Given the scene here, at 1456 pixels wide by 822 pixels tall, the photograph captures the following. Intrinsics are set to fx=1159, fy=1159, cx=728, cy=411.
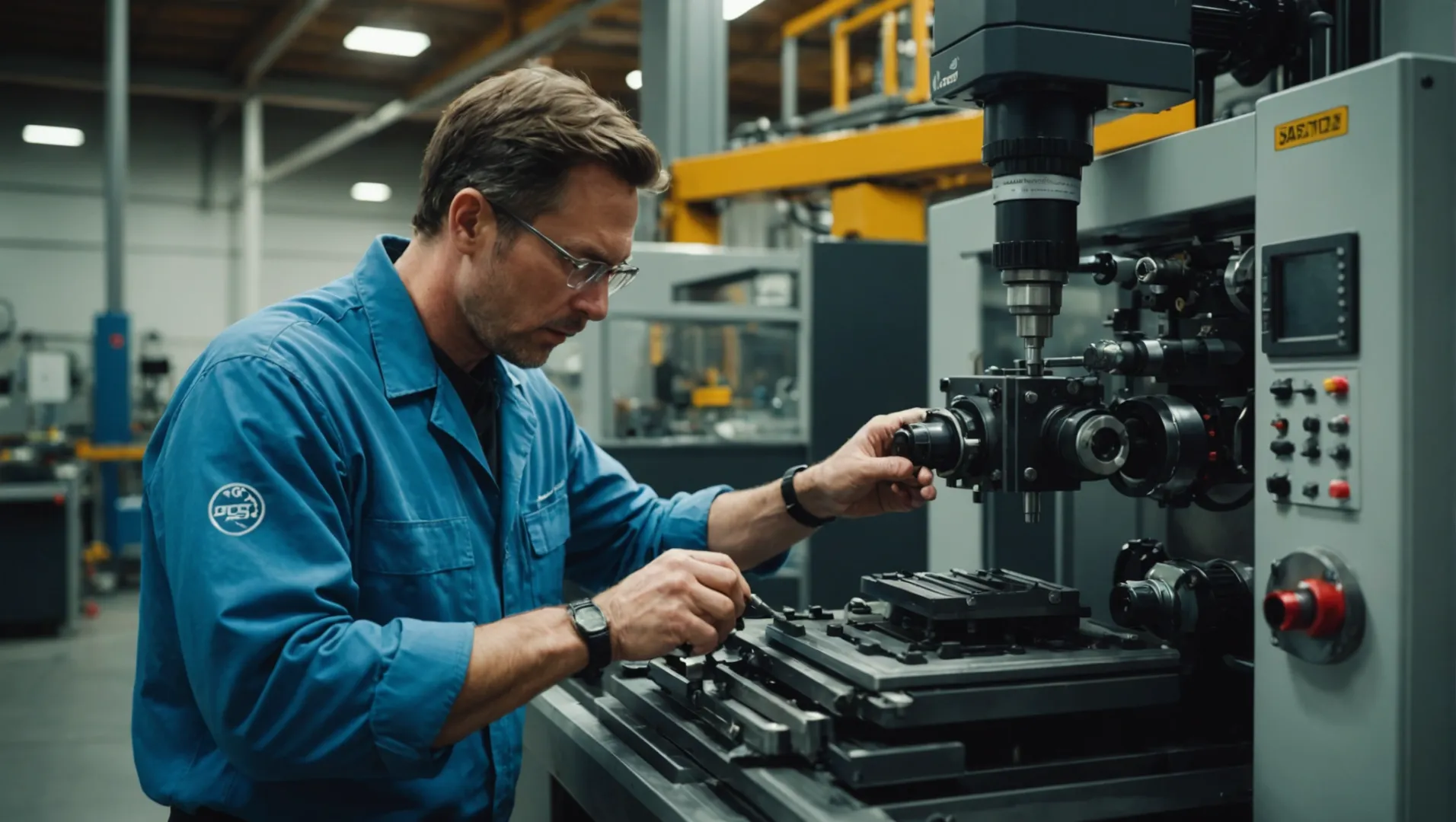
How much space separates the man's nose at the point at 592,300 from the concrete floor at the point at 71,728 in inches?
78.0

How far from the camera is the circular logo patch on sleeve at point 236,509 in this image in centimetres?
97

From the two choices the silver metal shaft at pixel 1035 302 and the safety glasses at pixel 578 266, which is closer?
the silver metal shaft at pixel 1035 302

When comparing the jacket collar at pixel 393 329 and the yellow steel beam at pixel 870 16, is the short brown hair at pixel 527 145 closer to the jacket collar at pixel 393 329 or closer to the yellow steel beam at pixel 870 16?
the jacket collar at pixel 393 329

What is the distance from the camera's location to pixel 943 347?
1.55 m

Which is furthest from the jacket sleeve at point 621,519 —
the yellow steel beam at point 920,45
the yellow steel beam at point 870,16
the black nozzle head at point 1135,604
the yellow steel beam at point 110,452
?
the yellow steel beam at point 110,452

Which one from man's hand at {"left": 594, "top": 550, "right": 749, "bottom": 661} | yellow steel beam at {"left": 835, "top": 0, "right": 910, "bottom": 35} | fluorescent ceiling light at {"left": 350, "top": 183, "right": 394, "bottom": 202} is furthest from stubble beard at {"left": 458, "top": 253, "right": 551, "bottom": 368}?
fluorescent ceiling light at {"left": 350, "top": 183, "right": 394, "bottom": 202}

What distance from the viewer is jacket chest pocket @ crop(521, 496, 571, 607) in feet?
4.34

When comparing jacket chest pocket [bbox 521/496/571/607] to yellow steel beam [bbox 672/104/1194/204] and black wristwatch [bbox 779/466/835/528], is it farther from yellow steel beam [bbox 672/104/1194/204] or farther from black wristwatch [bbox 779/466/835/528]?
yellow steel beam [bbox 672/104/1194/204]

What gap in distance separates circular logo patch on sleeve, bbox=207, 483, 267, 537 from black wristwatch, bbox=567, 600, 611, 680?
286 mm

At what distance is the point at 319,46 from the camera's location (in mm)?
8305

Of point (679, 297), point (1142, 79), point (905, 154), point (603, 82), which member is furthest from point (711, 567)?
point (603, 82)

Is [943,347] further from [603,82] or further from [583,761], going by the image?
[603,82]

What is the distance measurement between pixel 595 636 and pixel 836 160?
2.83 m

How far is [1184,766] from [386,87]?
9.46 m
